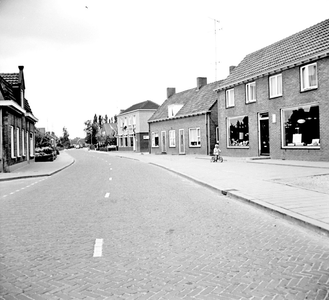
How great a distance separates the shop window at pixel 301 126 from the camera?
2086 cm

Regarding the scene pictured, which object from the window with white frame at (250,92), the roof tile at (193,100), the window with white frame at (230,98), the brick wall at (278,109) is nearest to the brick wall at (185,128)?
the roof tile at (193,100)

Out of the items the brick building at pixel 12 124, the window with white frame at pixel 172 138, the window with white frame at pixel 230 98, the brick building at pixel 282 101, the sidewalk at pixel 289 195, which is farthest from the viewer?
the window with white frame at pixel 172 138

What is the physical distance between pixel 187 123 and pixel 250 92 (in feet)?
41.8

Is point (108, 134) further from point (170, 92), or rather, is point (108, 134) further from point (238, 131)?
point (238, 131)

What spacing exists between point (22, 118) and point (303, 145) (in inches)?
794

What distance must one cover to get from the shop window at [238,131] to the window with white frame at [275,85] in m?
3.76

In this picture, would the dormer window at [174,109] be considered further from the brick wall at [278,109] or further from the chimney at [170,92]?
the brick wall at [278,109]

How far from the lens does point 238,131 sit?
29.1 meters

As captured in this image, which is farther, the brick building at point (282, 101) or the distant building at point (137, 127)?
the distant building at point (137, 127)

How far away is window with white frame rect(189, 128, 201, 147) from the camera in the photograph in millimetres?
37312

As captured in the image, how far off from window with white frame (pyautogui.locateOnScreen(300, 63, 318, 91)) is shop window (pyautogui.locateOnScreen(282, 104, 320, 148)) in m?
1.09

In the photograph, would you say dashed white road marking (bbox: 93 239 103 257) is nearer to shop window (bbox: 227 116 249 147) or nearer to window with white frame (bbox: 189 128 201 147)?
shop window (bbox: 227 116 249 147)

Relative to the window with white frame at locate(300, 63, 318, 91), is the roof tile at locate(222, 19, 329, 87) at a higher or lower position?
higher

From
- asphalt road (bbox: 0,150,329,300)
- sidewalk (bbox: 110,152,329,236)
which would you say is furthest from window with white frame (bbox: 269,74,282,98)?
asphalt road (bbox: 0,150,329,300)
